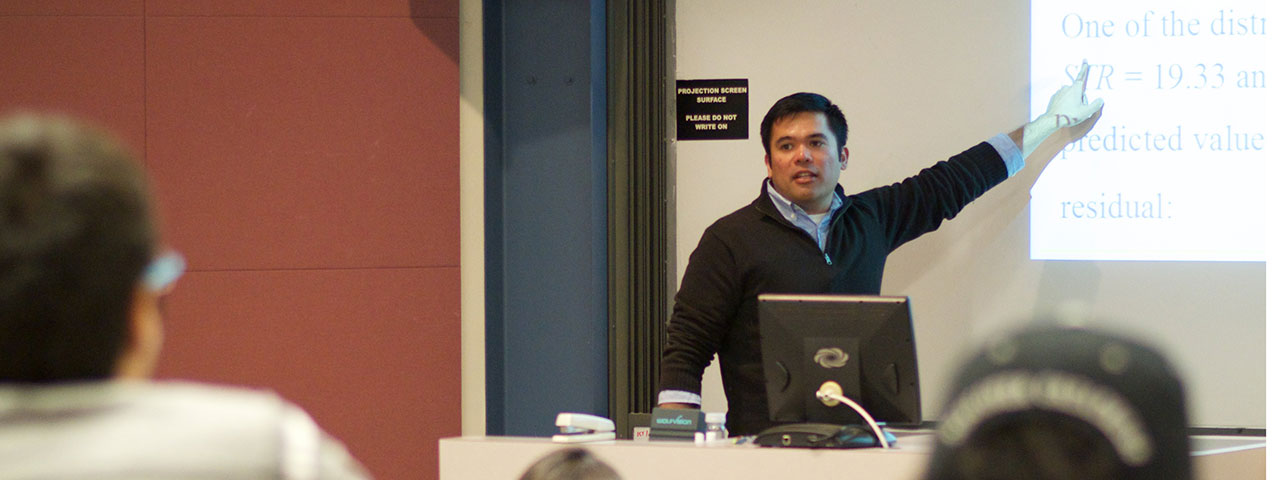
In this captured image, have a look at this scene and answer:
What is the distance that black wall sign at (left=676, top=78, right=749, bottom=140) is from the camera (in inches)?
158

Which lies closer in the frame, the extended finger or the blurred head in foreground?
the blurred head in foreground

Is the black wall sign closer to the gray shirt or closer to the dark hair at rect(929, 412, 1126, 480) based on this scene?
the gray shirt

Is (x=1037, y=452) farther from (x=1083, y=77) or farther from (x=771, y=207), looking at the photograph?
(x=1083, y=77)

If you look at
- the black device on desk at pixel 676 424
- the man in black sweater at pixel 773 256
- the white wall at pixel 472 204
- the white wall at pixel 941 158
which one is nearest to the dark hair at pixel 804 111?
the man in black sweater at pixel 773 256

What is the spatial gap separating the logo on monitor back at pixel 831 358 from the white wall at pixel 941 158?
4.03 ft

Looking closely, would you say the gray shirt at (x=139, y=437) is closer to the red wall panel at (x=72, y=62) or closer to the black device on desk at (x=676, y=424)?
the black device on desk at (x=676, y=424)

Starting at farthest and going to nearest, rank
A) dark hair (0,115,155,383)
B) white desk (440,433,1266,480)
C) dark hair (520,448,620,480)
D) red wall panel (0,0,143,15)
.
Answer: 1. red wall panel (0,0,143,15)
2. white desk (440,433,1266,480)
3. dark hair (520,448,620,480)
4. dark hair (0,115,155,383)

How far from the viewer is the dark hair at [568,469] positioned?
5.56ft

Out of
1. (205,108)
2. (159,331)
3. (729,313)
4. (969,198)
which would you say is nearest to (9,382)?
(159,331)

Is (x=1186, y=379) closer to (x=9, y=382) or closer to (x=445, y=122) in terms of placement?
(x=9, y=382)

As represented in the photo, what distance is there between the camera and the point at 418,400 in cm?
407

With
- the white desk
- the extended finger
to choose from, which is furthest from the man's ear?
the extended finger

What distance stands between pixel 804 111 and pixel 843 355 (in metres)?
0.98

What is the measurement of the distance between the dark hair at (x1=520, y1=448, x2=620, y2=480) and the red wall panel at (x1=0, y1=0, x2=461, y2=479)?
2389mm
